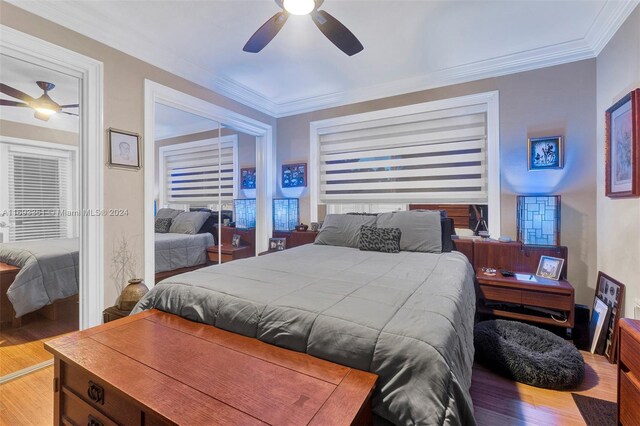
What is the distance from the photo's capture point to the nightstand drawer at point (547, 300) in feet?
7.36

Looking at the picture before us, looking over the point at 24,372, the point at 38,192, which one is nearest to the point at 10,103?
the point at 38,192

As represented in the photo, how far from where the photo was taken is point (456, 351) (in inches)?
44.0

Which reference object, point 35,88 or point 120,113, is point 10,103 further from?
point 120,113

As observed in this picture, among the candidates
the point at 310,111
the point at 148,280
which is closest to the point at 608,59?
the point at 310,111

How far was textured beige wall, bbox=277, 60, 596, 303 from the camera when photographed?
8.61 ft

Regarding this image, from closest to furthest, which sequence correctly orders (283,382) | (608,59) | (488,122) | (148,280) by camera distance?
(283,382)
(608,59)
(148,280)
(488,122)

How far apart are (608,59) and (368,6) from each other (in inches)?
81.0

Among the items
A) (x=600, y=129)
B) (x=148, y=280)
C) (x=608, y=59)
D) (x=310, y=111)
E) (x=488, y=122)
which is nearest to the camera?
(x=608, y=59)

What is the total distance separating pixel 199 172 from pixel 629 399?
373 centimetres

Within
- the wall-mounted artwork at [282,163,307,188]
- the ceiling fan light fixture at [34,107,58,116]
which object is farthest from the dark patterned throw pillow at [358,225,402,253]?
the ceiling fan light fixture at [34,107,58,116]

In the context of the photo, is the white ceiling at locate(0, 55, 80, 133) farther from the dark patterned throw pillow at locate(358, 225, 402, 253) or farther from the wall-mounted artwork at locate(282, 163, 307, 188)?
the dark patterned throw pillow at locate(358, 225, 402, 253)

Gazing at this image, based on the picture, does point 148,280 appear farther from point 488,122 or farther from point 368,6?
point 488,122

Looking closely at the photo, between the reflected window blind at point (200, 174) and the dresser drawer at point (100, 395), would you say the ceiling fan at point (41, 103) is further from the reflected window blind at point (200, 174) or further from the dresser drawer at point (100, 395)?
the dresser drawer at point (100, 395)

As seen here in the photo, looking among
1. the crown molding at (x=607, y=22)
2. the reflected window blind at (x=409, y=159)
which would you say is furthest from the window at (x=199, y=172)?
the crown molding at (x=607, y=22)
